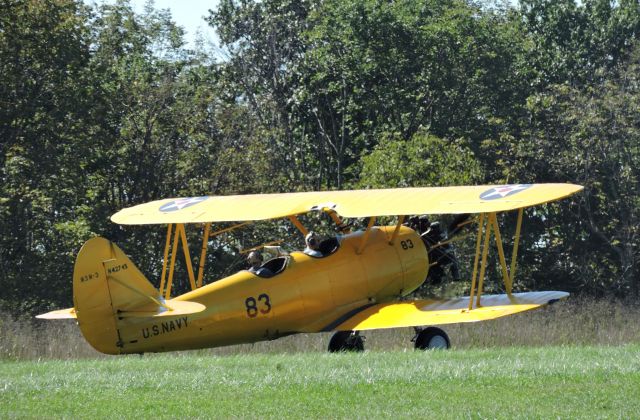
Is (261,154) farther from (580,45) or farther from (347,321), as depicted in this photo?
(347,321)

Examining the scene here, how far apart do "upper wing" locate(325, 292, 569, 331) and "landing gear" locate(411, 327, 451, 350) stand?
0.34 metres

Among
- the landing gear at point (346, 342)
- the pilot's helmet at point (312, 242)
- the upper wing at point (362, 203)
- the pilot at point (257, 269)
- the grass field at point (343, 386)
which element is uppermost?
the upper wing at point (362, 203)

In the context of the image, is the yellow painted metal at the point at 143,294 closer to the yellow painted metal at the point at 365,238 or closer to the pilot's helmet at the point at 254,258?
the pilot's helmet at the point at 254,258

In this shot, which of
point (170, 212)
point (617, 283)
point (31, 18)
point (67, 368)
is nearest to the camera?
point (67, 368)

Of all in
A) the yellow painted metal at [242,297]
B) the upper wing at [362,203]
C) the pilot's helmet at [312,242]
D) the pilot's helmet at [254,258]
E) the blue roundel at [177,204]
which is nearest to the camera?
the yellow painted metal at [242,297]

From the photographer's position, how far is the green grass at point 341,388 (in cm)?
1052

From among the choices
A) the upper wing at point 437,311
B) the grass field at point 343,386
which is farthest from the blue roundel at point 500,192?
the grass field at point 343,386

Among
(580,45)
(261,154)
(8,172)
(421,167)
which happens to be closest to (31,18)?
(8,172)

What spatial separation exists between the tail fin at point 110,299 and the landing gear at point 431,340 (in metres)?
3.61

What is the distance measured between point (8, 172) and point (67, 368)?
19.3 m

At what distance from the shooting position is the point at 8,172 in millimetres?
32812

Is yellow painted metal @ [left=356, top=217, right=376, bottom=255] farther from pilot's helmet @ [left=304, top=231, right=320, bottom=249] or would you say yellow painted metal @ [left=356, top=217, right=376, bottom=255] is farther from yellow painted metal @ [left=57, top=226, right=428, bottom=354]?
pilot's helmet @ [left=304, top=231, right=320, bottom=249]

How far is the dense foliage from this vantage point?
3212 cm

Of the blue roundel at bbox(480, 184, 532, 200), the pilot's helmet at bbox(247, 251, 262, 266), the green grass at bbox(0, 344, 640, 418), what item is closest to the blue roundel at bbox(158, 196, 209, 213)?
the pilot's helmet at bbox(247, 251, 262, 266)
